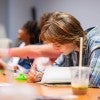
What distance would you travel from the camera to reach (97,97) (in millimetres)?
1536

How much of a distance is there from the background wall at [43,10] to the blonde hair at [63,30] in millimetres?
1417

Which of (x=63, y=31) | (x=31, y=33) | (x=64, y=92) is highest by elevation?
(x=63, y=31)

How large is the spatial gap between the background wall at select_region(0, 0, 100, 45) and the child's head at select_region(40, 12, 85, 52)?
4.64 ft

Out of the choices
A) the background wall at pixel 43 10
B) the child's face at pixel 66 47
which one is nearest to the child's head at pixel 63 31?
the child's face at pixel 66 47

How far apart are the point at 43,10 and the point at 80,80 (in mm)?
3724

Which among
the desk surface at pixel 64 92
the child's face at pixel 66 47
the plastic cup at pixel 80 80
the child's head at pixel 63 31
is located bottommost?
the desk surface at pixel 64 92

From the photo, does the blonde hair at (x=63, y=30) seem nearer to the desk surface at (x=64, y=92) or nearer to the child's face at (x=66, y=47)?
the child's face at (x=66, y=47)

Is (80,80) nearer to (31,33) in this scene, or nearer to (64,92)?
(64,92)

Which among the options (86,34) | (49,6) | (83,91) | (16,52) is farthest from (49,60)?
(49,6)

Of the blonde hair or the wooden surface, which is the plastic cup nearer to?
the wooden surface

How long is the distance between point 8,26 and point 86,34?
4403 millimetres

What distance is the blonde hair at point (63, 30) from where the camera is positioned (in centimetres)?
193

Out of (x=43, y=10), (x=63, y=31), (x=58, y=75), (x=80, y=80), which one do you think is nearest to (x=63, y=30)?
(x=63, y=31)

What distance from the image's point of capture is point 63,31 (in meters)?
1.92
